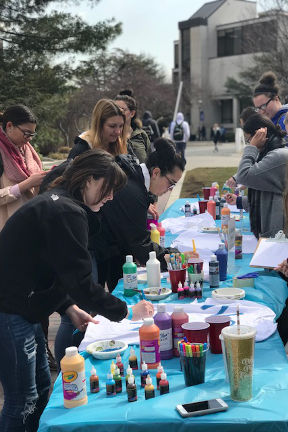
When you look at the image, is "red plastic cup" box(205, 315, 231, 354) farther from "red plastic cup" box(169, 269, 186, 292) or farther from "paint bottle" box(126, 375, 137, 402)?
"red plastic cup" box(169, 269, 186, 292)

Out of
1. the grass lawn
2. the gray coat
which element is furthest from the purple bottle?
the grass lawn

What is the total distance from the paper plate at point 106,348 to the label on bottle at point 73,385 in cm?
36

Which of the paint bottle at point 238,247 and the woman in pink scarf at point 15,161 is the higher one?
the woman in pink scarf at point 15,161

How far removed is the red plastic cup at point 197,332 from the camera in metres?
2.16

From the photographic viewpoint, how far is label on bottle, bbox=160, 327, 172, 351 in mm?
2219

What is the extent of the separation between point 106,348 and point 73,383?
0.47m

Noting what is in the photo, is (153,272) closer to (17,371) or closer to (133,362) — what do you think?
(133,362)

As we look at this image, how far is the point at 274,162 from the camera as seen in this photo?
12.9 ft

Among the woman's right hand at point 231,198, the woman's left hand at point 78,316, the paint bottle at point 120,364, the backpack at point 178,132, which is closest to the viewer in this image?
the paint bottle at point 120,364

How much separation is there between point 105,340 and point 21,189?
1.87 metres

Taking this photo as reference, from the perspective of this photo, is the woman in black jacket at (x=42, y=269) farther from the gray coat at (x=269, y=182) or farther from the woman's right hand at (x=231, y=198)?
the woman's right hand at (x=231, y=198)

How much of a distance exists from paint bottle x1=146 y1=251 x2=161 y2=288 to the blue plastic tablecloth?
3.27ft

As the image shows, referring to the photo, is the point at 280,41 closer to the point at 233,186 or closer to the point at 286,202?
the point at 233,186

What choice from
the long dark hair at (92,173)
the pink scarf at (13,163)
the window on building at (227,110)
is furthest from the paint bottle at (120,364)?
the window on building at (227,110)
